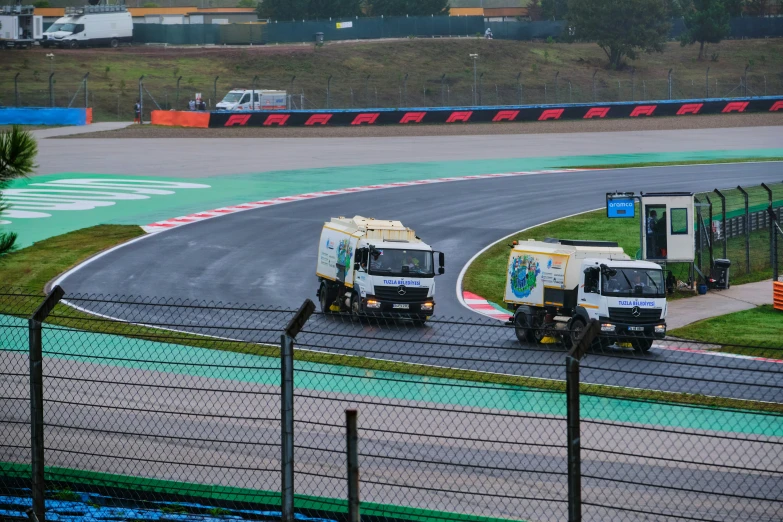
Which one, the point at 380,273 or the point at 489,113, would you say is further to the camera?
the point at 489,113

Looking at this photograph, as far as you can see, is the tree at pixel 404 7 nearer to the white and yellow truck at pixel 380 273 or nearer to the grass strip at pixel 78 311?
the grass strip at pixel 78 311

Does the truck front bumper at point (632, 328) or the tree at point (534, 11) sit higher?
the tree at point (534, 11)

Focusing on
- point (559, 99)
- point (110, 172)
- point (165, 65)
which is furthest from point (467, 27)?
point (110, 172)

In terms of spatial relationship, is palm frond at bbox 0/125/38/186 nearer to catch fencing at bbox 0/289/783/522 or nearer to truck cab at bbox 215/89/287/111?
catch fencing at bbox 0/289/783/522

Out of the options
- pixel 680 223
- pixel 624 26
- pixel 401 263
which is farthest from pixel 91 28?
pixel 401 263

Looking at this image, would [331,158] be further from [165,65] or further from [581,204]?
[165,65]

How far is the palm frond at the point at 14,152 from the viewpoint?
343 inches

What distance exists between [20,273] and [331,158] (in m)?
25.9

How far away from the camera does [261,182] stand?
4703 centimetres

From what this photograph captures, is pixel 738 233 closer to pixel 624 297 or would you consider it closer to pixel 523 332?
pixel 624 297

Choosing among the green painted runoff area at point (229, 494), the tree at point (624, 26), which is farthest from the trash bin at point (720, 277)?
the tree at point (624, 26)

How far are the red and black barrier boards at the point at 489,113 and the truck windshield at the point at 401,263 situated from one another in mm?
39834

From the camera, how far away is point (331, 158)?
54125 millimetres

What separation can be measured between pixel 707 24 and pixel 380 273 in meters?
84.8
